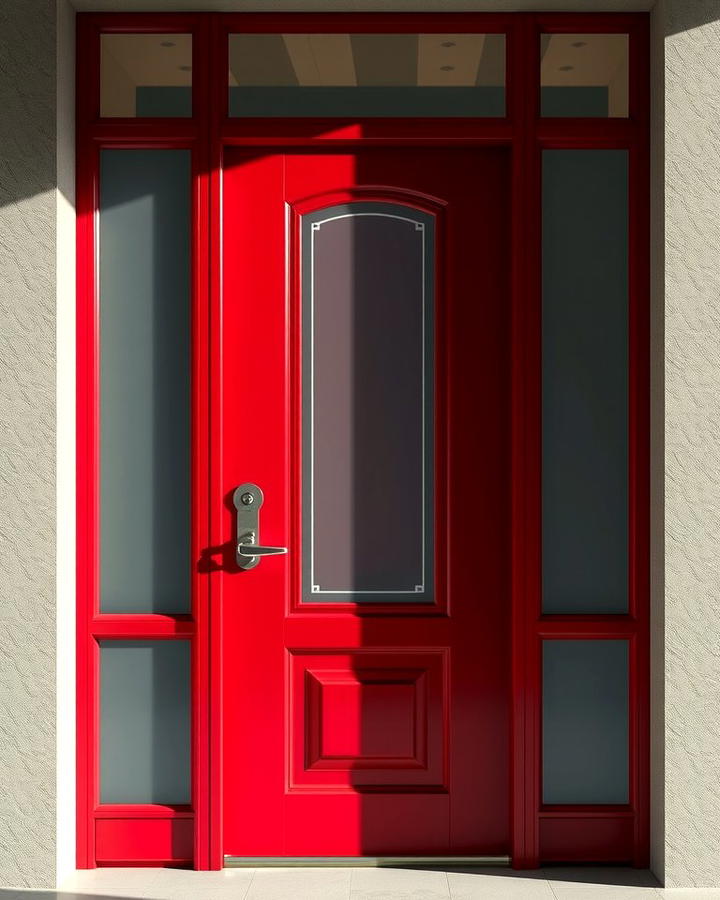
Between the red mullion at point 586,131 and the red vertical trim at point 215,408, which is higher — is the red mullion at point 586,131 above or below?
above

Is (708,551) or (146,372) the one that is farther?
(146,372)

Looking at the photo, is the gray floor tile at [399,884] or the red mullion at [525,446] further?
the red mullion at [525,446]

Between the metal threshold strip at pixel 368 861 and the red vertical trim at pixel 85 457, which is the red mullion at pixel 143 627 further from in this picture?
the metal threshold strip at pixel 368 861

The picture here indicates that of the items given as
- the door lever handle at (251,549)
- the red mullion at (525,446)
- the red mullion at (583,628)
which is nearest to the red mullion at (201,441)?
the door lever handle at (251,549)

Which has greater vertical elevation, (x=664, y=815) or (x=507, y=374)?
(x=507, y=374)

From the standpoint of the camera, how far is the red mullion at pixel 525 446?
10.1 ft

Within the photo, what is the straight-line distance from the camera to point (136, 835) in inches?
123

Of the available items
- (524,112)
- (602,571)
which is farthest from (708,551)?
(524,112)

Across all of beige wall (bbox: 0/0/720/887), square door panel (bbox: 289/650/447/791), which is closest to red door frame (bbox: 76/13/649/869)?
beige wall (bbox: 0/0/720/887)

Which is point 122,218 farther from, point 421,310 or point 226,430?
point 421,310

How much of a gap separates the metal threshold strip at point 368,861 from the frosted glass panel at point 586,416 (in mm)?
817

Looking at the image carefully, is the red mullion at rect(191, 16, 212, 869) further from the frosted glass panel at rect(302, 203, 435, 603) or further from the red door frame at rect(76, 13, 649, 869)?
the frosted glass panel at rect(302, 203, 435, 603)

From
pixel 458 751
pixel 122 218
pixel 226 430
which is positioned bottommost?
pixel 458 751

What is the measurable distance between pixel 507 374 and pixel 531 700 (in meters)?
1.01
